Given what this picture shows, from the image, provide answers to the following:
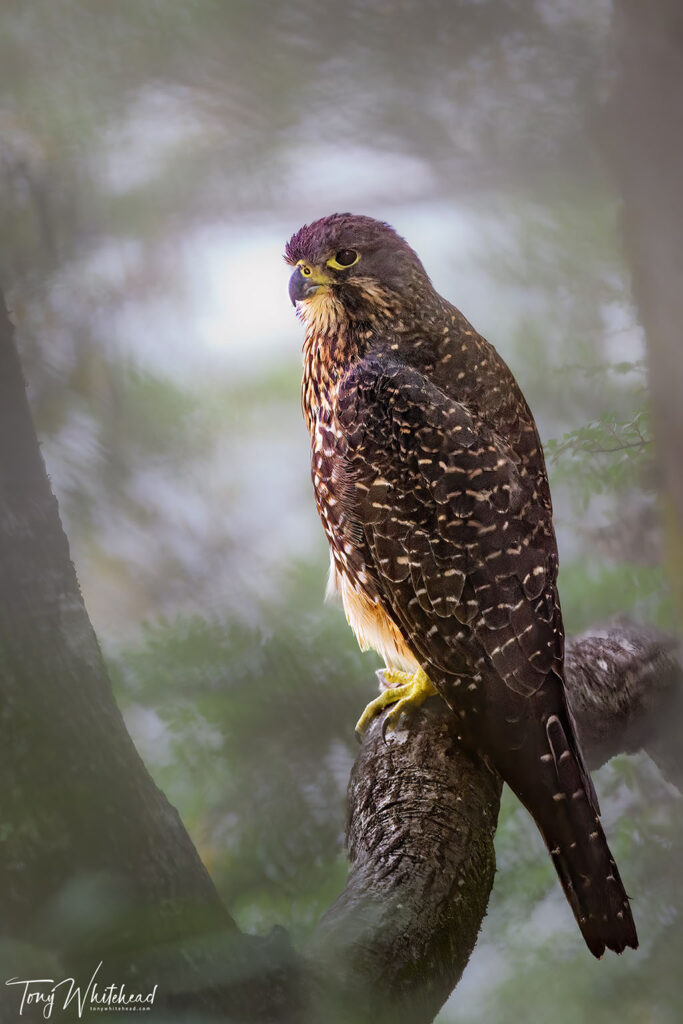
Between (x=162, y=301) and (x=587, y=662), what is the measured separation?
3.37ft

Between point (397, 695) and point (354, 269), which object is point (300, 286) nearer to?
point (354, 269)

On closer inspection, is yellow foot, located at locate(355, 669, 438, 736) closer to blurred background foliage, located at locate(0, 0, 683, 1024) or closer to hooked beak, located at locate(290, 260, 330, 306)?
blurred background foliage, located at locate(0, 0, 683, 1024)

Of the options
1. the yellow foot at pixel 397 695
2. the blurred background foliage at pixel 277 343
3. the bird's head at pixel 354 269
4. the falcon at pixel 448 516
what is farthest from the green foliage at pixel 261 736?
the bird's head at pixel 354 269

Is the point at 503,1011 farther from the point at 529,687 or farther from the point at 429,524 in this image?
the point at 429,524

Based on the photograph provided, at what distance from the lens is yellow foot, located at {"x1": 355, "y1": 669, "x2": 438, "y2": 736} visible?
52.0 inches

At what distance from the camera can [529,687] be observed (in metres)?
1.11

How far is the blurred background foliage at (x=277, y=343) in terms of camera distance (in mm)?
1396

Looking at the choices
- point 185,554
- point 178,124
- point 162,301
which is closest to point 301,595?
point 185,554

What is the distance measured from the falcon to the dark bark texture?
0.41 feet

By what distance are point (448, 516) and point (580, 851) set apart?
45cm

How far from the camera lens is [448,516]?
3.70 feet
